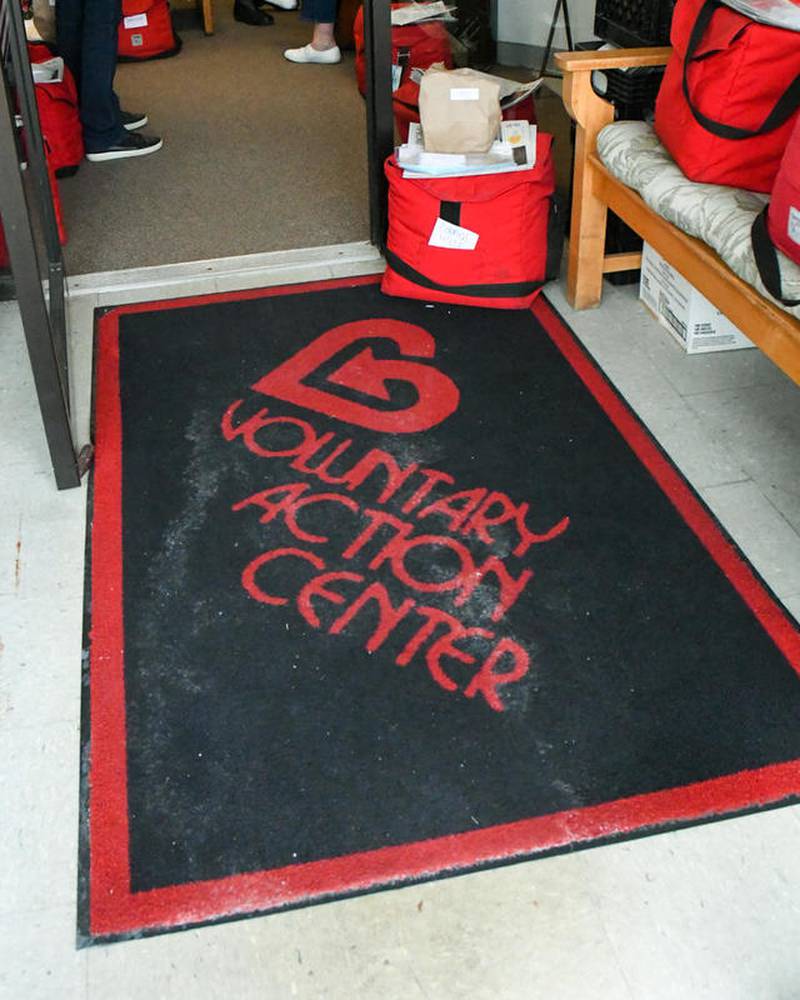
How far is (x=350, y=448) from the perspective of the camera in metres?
2.40

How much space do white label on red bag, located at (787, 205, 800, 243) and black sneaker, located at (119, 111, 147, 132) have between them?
304 cm

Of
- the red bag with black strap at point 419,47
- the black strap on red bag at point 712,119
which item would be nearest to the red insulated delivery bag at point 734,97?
the black strap on red bag at point 712,119

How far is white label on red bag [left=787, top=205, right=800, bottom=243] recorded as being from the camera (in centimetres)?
192

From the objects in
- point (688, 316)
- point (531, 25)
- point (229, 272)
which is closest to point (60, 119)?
point (229, 272)

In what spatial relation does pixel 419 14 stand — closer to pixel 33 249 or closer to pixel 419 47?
pixel 419 47

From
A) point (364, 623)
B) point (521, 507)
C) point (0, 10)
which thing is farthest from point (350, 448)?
point (0, 10)

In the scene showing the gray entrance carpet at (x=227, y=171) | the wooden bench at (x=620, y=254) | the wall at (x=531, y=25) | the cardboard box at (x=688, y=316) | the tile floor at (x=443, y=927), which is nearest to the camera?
the tile floor at (x=443, y=927)

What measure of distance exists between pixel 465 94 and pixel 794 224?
1179 mm

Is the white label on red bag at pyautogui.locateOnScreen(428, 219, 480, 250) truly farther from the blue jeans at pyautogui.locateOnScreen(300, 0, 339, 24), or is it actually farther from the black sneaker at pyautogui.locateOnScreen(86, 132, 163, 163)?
the blue jeans at pyautogui.locateOnScreen(300, 0, 339, 24)

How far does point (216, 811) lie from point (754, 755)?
0.82 metres

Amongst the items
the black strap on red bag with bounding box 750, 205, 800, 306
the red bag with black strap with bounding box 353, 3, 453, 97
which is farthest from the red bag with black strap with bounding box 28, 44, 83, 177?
the black strap on red bag with bounding box 750, 205, 800, 306

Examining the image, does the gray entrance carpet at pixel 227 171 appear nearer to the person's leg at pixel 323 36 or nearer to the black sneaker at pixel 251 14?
the person's leg at pixel 323 36

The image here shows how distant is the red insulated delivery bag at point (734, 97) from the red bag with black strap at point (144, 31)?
3398 millimetres

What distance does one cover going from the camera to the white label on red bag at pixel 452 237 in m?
2.82
